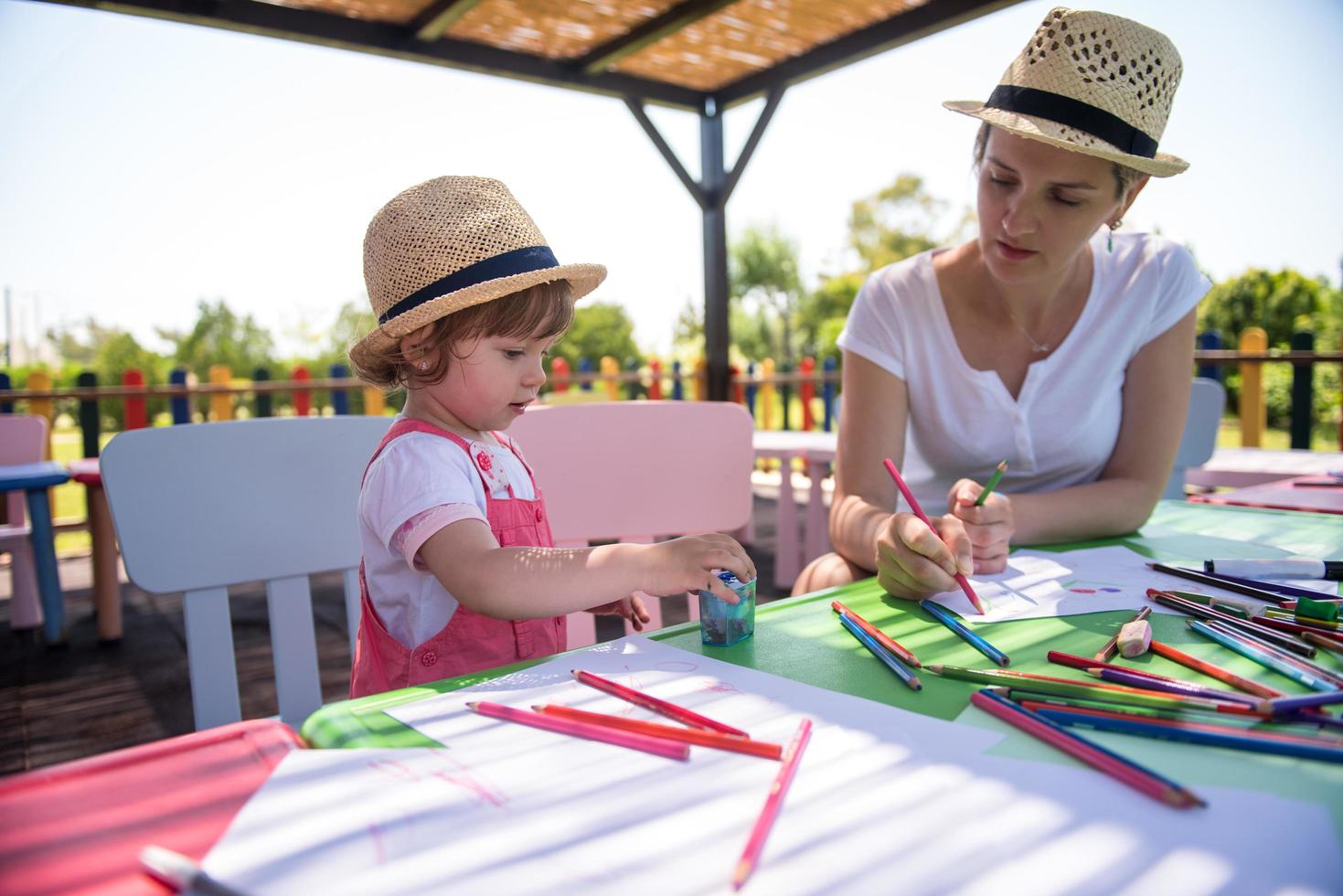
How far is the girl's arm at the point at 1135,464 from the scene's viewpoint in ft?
4.31

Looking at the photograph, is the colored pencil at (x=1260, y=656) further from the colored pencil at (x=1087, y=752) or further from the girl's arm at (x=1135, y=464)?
the girl's arm at (x=1135, y=464)

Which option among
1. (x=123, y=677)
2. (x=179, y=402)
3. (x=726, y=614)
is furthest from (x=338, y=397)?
(x=726, y=614)

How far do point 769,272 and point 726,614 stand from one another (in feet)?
101

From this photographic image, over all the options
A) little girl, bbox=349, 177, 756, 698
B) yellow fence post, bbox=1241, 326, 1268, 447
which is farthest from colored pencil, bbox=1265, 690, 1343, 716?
yellow fence post, bbox=1241, 326, 1268, 447

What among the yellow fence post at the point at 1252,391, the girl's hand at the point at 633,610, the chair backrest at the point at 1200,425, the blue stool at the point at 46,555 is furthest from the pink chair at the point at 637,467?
the yellow fence post at the point at 1252,391

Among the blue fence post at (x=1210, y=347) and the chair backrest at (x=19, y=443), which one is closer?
the chair backrest at (x=19, y=443)

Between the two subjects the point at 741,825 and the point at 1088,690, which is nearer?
the point at 741,825

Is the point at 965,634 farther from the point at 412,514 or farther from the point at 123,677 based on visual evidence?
the point at 123,677

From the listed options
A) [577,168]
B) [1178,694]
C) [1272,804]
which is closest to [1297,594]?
[1178,694]

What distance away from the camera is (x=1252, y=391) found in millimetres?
5480

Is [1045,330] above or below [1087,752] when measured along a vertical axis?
above

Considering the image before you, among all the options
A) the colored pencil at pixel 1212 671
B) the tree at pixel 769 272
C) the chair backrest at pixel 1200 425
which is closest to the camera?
the colored pencil at pixel 1212 671

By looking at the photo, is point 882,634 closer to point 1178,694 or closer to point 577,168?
point 1178,694

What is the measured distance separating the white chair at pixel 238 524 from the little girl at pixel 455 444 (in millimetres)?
167
